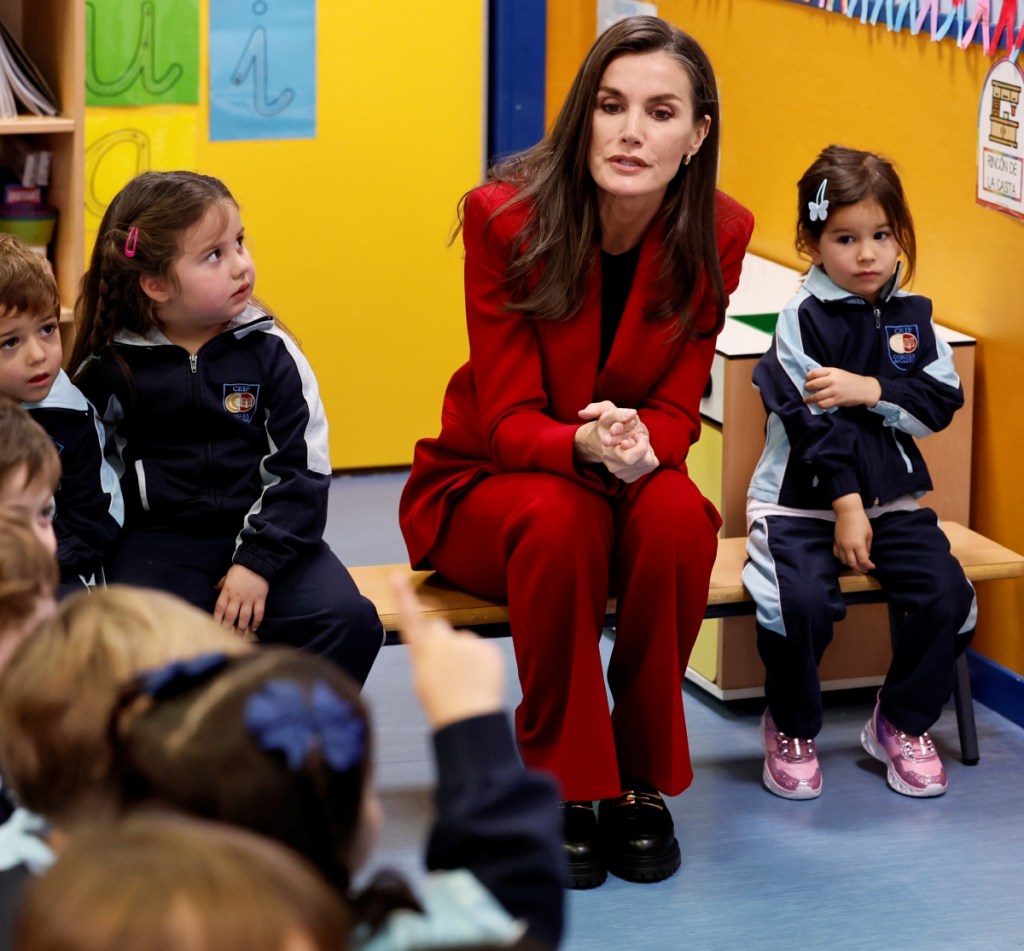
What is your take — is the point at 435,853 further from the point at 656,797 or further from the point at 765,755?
the point at 765,755

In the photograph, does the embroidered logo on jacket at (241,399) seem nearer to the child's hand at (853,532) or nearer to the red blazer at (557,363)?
the red blazer at (557,363)

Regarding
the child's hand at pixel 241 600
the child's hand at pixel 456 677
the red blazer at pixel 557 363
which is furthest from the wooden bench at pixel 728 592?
the child's hand at pixel 456 677

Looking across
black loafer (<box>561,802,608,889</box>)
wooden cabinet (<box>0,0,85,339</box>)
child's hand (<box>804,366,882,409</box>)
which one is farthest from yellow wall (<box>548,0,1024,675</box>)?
wooden cabinet (<box>0,0,85,339</box>)

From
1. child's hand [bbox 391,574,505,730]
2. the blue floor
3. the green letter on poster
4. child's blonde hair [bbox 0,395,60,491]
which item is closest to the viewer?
child's hand [bbox 391,574,505,730]

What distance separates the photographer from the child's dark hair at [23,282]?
2.40 metres

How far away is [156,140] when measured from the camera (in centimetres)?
414

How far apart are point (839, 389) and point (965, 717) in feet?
2.10

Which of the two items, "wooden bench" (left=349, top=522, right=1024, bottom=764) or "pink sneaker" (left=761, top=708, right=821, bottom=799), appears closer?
"wooden bench" (left=349, top=522, right=1024, bottom=764)

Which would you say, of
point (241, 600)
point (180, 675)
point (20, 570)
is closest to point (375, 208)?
point (241, 600)

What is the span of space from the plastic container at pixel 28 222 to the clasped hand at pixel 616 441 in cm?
129

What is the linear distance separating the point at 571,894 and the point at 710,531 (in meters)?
0.59

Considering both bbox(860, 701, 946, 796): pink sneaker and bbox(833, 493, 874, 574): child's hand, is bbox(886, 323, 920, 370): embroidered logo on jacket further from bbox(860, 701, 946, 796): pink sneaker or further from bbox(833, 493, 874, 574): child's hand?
bbox(860, 701, 946, 796): pink sneaker

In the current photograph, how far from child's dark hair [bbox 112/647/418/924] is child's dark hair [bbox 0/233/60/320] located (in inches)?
54.5

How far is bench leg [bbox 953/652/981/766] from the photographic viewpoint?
2959 millimetres
